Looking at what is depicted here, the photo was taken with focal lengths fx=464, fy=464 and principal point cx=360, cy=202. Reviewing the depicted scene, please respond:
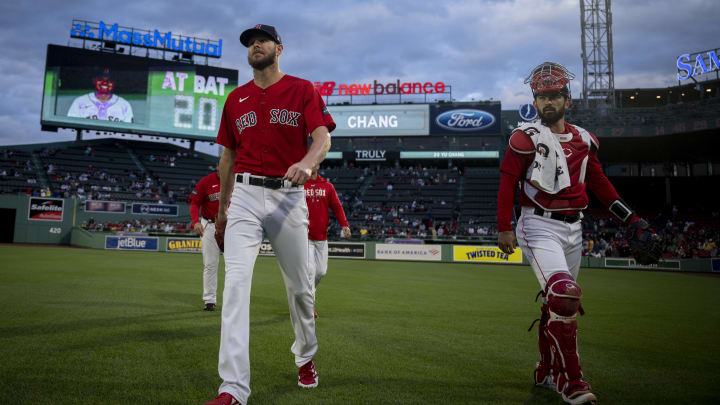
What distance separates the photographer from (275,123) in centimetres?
388

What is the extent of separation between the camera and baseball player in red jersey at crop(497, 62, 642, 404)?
3.89 meters

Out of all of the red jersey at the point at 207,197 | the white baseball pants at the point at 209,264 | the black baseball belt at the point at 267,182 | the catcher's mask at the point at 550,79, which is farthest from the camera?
the red jersey at the point at 207,197

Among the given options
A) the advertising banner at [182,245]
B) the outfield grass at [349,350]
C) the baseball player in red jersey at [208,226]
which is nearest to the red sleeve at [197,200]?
the baseball player in red jersey at [208,226]

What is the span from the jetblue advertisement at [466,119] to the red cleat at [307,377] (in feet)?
158

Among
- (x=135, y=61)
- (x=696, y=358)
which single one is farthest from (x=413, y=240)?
(x=135, y=61)

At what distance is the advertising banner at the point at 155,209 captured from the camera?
41156 mm

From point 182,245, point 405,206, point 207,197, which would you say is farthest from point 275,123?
point 405,206

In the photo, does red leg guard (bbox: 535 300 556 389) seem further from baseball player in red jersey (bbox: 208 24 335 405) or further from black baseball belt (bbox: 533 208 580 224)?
baseball player in red jersey (bbox: 208 24 335 405)

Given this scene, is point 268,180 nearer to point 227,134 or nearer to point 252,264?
point 252,264

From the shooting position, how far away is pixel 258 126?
3.89 m

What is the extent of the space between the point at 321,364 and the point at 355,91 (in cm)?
5100

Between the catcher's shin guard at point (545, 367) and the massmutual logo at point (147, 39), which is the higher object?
the massmutual logo at point (147, 39)

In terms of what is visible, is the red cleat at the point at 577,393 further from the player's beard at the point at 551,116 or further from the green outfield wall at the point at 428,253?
the green outfield wall at the point at 428,253

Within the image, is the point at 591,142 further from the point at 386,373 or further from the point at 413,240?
the point at 413,240
